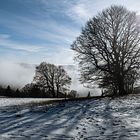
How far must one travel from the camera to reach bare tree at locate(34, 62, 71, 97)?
65.6 metres

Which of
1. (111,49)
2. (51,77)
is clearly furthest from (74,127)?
(51,77)

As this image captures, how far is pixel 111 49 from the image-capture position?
32.8m

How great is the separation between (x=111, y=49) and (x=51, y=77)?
116 ft

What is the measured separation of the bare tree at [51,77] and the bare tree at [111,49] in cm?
3131

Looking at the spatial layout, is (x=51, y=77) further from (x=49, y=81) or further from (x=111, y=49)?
(x=111, y=49)

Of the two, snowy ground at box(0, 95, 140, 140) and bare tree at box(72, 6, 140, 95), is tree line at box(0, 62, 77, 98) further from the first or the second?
snowy ground at box(0, 95, 140, 140)

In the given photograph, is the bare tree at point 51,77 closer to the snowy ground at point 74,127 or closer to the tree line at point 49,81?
the tree line at point 49,81

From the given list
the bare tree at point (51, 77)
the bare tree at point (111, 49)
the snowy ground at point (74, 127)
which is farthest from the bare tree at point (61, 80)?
the snowy ground at point (74, 127)

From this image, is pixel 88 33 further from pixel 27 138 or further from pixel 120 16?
pixel 27 138

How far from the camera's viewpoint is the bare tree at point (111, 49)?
106 feet

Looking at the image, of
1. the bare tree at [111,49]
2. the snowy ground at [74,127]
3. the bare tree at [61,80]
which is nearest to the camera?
the snowy ground at [74,127]

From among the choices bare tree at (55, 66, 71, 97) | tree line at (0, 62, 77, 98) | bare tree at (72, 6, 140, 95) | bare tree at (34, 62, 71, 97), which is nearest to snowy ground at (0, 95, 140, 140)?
bare tree at (72, 6, 140, 95)

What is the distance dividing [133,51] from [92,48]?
4.86 meters

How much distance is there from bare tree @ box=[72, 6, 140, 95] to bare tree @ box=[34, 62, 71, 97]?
31315 millimetres
